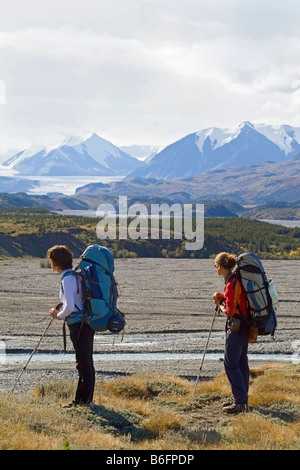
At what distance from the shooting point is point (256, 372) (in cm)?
1341

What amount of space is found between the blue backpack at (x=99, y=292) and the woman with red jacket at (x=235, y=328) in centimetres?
145

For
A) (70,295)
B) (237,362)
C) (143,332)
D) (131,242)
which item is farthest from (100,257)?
(131,242)

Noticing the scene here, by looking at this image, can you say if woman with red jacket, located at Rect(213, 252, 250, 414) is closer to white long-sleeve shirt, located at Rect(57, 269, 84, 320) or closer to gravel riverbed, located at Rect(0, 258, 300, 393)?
white long-sleeve shirt, located at Rect(57, 269, 84, 320)

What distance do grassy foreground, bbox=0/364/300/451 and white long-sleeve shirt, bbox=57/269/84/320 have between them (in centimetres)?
122

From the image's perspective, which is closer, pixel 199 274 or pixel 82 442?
pixel 82 442

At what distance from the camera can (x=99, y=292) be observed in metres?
7.97

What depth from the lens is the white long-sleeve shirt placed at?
7871 mm

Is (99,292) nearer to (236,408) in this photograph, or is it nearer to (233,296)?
(233,296)

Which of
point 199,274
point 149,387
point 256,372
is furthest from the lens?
point 199,274

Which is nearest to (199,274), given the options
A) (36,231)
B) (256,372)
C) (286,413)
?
(36,231)

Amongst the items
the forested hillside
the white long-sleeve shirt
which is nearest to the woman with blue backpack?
the white long-sleeve shirt

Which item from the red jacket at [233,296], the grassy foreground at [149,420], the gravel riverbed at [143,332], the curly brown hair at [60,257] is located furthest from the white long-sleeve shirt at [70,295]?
the gravel riverbed at [143,332]
